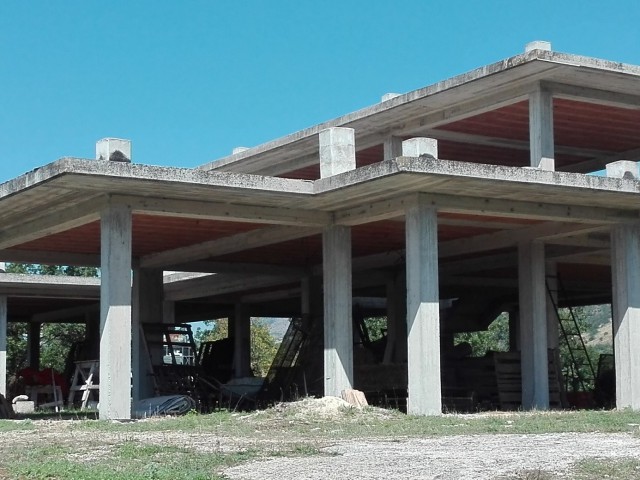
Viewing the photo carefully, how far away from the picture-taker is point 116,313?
19.7m

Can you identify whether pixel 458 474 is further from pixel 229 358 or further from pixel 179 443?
pixel 229 358

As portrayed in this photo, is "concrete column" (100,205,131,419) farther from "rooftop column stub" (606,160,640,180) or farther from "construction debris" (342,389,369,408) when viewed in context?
"rooftop column stub" (606,160,640,180)

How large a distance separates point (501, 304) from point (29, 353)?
16.8 meters

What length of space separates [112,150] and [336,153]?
12.8 feet

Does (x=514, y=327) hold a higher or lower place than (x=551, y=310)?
lower

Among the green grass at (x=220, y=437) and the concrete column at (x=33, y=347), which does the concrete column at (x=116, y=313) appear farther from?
the concrete column at (x=33, y=347)

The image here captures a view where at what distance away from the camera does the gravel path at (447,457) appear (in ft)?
37.0

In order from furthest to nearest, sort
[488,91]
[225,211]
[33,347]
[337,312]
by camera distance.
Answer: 1. [33,347]
2. [488,91]
3. [337,312]
4. [225,211]

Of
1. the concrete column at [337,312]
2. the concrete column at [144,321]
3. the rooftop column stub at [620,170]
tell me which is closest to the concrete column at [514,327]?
the concrete column at [144,321]

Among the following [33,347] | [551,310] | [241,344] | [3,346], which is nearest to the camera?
[551,310]

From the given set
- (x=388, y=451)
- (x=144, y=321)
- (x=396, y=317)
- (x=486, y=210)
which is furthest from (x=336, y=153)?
(x=396, y=317)

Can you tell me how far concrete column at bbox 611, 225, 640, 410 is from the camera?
73.4 feet

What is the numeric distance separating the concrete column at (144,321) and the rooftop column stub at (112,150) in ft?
33.6

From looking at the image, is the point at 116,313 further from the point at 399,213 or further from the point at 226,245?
the point at 226,245
